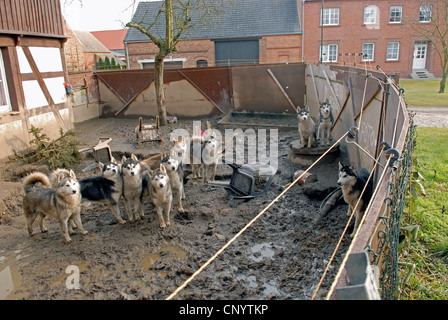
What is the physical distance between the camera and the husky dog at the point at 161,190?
5914 mm

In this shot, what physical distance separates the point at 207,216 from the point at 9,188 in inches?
182

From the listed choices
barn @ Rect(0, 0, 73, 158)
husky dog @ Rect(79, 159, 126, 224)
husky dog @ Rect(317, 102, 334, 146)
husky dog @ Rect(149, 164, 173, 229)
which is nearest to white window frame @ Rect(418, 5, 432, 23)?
husky dog @ Rect(317, 102, 334, 146)

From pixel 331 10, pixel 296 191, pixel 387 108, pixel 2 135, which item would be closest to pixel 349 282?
pixel 387 108

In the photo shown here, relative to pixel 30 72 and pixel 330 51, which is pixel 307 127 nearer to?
pixel 30 72

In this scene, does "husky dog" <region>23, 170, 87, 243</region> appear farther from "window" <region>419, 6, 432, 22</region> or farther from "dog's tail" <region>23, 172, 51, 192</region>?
"window" <region>419, 6, 432, 22</region>

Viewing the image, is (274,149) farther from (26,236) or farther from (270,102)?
(26,236)

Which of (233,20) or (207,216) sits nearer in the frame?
(207,216)

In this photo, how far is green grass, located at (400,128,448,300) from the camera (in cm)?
399

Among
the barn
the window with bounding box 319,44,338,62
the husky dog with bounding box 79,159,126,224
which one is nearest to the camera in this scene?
the husky dog with bounding box 79,159,126,224

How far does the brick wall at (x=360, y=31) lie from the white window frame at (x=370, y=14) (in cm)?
25

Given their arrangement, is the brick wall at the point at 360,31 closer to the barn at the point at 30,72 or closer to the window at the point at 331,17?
the window at the point at 331,17

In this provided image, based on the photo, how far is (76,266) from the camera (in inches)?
203

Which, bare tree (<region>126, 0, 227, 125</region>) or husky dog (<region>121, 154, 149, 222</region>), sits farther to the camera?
bare tree (<region>126, 0, 227, 125</region>)

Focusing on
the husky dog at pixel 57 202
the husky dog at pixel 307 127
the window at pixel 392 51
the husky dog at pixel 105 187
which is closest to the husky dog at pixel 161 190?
the husky dog at pixel 105 187
